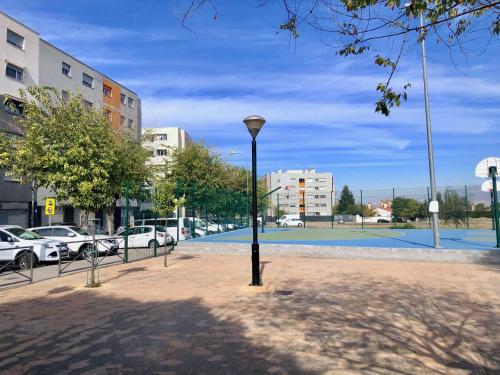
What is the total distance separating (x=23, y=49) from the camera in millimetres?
32406

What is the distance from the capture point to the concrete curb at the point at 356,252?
13.8 meters

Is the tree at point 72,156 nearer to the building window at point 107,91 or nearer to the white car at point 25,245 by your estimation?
the white car at point 25,245

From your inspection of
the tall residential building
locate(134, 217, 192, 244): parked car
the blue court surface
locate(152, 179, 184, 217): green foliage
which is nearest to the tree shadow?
locate(152, 179, 184, 217): green foliage

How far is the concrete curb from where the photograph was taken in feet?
45.4

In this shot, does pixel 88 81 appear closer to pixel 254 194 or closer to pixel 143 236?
pixel 143 236

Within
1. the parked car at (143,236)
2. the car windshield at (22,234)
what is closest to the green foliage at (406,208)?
the parked car at (143,236)

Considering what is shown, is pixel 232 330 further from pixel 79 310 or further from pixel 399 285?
pixel 399 285

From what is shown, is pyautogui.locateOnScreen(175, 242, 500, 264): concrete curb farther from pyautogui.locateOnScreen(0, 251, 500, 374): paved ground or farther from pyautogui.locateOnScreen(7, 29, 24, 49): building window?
pyautogui.locateOnScreen(7, 29, 24, 49): building window

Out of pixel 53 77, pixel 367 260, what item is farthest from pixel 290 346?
pixel 53 77

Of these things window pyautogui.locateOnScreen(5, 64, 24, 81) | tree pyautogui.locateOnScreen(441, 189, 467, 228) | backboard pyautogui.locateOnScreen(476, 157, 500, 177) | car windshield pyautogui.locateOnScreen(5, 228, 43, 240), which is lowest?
car windshield pyautogui.locateOnScreen(5, 228, 43, 240)

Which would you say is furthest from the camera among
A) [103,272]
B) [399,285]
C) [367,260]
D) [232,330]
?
[367,260]

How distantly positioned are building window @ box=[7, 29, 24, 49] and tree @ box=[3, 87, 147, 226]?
33.4ft

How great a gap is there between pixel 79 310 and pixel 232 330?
3213 millimetres

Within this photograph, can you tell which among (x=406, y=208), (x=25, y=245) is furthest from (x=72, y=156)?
(x=406, y=208)
